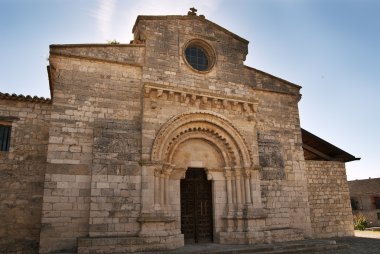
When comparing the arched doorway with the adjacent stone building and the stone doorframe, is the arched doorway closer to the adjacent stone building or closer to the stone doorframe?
the stone doorframe

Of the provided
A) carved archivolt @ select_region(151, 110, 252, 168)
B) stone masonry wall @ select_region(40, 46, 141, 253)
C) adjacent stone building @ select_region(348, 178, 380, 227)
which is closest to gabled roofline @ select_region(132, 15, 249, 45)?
stone masonry wall @ select_region(40, 46, 141, 253)

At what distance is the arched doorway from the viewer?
32.5 ft

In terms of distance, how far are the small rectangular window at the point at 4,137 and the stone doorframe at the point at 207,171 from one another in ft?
14.4

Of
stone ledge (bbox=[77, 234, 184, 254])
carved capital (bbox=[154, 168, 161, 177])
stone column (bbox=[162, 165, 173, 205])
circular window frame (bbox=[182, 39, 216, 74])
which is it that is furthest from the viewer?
circular window frame (bbox=[182, 39, 216, 74])

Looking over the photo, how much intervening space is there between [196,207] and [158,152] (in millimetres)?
2415

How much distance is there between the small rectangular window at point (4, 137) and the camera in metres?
9.45

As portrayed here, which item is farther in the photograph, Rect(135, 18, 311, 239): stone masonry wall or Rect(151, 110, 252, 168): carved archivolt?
Rect(135, 18, 311, 239): stone masonry wall

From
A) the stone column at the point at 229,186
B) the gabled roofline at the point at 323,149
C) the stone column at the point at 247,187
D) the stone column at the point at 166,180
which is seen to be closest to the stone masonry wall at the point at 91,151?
the stone column at the point at 166,180

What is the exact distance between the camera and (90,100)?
8.99 meters

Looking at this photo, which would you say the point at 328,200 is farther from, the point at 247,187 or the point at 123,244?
the point at 123,244

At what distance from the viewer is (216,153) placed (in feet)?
34.9

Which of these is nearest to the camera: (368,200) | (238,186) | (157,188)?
(157,188)

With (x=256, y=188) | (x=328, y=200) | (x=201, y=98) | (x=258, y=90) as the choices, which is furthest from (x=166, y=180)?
(x=328, y=200)

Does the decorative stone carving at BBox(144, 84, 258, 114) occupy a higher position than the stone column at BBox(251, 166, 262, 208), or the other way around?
the decorative stone carving at BBox(144, 84, 258, 114)
